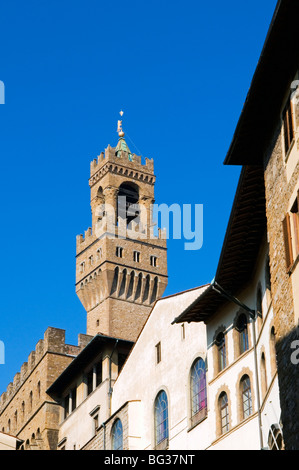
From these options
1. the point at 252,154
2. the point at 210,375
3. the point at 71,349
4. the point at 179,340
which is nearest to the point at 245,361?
the point at 210,375

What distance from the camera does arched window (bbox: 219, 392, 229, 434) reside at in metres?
28.2

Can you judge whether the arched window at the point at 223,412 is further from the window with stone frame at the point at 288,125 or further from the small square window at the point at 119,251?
the small square window at the point at 119,251

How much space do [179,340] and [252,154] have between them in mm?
16296

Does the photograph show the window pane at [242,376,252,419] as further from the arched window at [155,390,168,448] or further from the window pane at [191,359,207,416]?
the arched window at [155,390,168,448]

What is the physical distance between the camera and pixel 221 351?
29312mm

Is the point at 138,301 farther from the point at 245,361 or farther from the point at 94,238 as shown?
the point at 245,361

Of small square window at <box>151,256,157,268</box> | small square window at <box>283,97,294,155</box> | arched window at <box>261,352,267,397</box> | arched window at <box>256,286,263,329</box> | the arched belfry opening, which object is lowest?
arched window at <box>261,352,267,397</box>

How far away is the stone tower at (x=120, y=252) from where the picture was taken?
74875 mm

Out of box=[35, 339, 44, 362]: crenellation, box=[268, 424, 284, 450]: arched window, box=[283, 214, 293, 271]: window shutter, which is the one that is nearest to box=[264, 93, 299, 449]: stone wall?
box=[283, 214, 293, 271]: window shutter

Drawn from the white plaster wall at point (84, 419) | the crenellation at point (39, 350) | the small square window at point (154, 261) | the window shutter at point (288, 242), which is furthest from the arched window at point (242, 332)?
the small square window at point (154, 261)

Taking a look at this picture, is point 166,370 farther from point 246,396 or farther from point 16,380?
point 16,380

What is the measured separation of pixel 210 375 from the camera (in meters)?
29.8

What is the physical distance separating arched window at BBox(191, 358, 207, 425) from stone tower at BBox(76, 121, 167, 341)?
131ft

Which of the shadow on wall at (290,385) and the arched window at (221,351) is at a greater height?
the arched window at (221,351)
